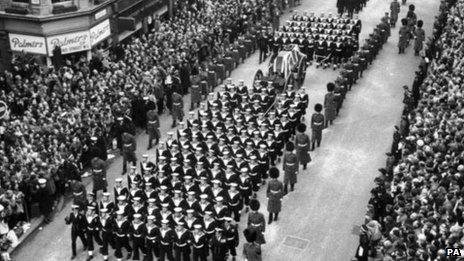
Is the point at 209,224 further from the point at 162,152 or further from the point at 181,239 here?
the point at 162,152

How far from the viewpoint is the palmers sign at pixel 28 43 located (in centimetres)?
2856

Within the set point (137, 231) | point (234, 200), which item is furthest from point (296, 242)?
point (137, 231)

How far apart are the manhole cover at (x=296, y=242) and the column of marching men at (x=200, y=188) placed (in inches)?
38.5

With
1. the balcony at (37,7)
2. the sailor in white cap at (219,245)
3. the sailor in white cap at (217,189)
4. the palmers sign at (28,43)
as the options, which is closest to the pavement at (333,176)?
the sailor in white cap at (219,245)

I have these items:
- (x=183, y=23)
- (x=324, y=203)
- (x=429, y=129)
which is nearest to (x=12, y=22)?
(x=183, y=23)

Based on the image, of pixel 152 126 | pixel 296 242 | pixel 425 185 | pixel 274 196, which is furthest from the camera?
pixel 152 126

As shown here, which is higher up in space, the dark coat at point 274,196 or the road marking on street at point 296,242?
the dark coat at point 274,196

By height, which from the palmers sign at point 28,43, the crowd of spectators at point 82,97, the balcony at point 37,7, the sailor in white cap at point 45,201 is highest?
the balcony at point 37,7

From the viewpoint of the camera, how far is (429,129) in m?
19.8

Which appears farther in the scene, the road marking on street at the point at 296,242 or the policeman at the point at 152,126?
the policeman at the point at 152,126

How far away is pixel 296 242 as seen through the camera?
1919 cm

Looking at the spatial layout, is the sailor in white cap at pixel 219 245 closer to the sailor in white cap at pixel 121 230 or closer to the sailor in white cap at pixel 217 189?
the sailor in white cap at pixel 217 189

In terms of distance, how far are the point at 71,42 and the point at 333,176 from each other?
1325cm

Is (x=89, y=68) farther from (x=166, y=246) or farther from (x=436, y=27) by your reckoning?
(x=436, y=27)
